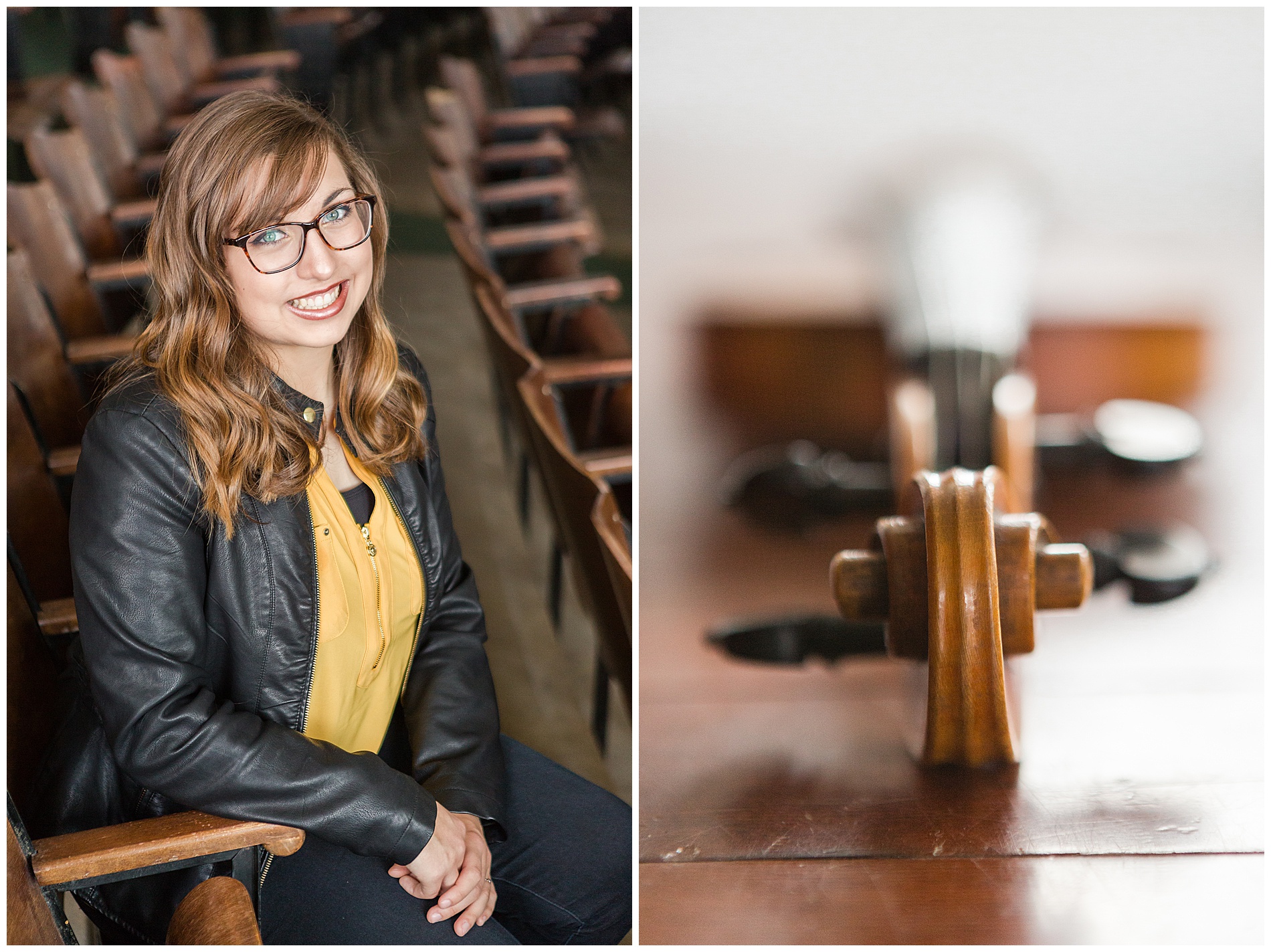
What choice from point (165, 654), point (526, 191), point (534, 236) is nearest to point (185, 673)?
point (165, 654)

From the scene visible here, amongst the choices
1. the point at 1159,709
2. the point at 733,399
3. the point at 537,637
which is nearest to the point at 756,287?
the point at 733,399

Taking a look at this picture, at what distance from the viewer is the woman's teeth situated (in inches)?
19.1

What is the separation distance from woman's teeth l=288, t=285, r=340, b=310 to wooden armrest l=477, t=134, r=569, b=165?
101 cm

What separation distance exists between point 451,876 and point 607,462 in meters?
0.35

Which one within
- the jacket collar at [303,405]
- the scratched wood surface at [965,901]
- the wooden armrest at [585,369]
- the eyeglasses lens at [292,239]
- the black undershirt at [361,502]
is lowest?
the scratched wood surface at [965,901]

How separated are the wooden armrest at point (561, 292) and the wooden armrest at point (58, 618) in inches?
21.4

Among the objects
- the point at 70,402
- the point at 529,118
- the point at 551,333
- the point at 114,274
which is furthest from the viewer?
the point at 529,118

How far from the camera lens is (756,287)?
37 centimetres

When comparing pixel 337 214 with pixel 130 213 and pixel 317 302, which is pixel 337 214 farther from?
pixel 130 213


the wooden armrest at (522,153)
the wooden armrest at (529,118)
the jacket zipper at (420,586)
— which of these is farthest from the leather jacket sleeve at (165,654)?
the wooden armrest at (529,118)

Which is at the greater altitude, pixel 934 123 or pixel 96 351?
pixel 934 123

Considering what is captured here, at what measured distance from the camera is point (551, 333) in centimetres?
111

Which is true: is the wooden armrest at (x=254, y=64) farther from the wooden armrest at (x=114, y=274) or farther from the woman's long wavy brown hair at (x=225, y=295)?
the woman's long wavy brown hair at (x=225, y=295)

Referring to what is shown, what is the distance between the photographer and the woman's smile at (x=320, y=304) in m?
0.49
